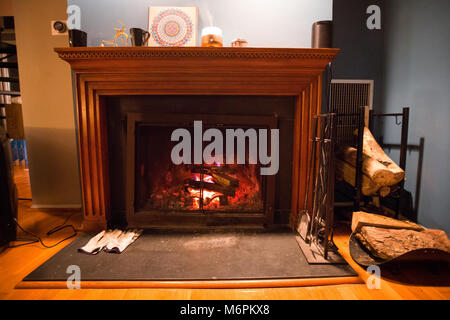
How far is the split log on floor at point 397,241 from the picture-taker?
1.22m

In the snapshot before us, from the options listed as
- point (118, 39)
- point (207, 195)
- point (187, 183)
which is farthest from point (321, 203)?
→ point (118, 39)

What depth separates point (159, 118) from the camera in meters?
1.61

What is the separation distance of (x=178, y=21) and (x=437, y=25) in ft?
5.83

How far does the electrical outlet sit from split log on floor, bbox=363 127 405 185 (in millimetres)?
2539

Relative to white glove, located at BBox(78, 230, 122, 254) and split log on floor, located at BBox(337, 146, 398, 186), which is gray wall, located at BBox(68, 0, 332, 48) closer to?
split log on floor, located at BBox(337, 146, 398, 186)

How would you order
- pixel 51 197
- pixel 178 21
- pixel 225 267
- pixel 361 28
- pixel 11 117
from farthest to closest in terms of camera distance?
1. pixel 11 117
2. pixel 51 197
3. pixel 361 28
4. pixel 178 21
5. pixel 225 267

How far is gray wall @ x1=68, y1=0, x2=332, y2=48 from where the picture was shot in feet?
5.38

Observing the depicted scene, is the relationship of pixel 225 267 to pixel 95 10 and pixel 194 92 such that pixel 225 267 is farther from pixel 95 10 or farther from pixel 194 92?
pixel 95 10

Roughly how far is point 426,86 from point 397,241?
1.15 meters

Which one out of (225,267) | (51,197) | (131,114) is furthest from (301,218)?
(51,197)

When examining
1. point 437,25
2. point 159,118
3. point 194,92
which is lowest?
point 159,118

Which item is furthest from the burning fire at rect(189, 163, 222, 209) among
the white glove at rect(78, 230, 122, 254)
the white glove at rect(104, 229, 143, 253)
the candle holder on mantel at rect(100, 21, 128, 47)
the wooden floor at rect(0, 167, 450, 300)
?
the candle holder on mantel at rect(100, 21, 128, 47)

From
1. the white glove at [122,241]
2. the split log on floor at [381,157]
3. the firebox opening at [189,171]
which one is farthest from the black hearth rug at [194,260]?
the split log on floor at [381,157]

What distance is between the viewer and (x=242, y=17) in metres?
1.67
